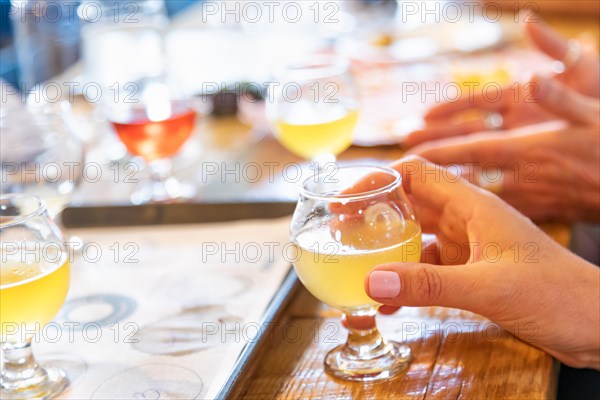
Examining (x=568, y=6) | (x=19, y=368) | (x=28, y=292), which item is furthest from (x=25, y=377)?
(x=568, y=6)

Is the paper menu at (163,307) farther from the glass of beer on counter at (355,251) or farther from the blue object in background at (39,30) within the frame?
the blue object in background at (39,30)

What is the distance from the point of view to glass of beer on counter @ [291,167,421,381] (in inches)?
38.7

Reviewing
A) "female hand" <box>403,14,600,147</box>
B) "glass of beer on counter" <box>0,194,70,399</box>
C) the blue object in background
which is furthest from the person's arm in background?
"glass of beer on counter" <box>0,194,70,399</box>

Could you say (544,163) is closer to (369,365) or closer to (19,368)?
(369,365)

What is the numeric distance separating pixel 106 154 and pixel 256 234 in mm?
587

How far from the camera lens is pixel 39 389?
1007 mm

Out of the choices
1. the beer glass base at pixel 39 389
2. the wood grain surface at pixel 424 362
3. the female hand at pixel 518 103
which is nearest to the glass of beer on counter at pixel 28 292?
the beer glass base at pixel 39 389

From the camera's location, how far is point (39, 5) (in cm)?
192

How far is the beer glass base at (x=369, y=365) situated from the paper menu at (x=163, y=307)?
0.10 meters

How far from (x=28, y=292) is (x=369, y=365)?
379 mm

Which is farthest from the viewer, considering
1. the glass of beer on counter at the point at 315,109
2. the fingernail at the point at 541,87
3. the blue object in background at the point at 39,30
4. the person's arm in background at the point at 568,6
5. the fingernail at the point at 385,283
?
the person's arm in background at the point at 568,6

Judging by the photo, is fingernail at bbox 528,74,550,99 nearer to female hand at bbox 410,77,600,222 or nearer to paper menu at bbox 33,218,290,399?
female hand at bbox 410,77,600,222

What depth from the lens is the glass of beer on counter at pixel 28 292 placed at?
97cm

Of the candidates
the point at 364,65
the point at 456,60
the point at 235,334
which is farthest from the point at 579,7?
the point at 235,334
